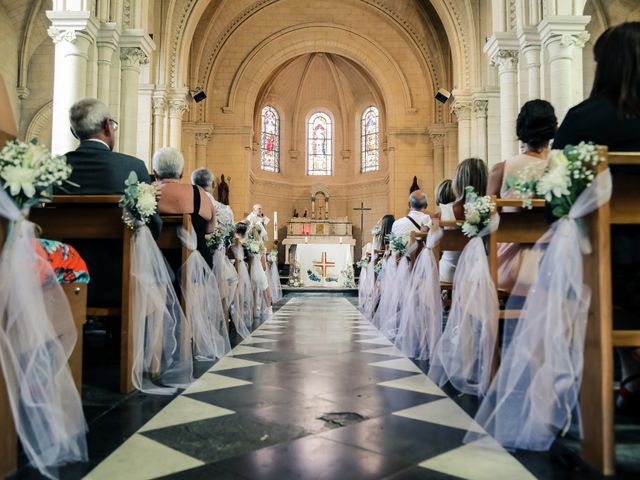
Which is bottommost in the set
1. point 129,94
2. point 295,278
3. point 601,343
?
point 295,278

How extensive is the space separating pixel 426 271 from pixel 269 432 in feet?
6.76

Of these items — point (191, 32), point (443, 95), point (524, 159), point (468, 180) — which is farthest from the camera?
point (443, 95)

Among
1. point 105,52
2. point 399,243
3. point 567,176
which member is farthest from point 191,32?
point 567,176

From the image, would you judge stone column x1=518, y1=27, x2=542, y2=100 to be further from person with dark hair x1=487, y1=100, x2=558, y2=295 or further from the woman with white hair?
the woman with white hair

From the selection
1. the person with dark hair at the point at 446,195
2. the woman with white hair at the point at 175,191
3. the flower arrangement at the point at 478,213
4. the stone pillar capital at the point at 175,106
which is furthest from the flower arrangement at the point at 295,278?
the flower arrangement at the point at 478,213

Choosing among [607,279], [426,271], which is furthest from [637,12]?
[607,279]

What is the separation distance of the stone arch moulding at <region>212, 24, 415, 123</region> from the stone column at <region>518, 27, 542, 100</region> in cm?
961

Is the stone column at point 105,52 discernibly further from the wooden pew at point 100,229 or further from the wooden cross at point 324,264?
the wooden cross at point 324,264

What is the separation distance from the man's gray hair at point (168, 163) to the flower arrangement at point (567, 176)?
2.52 meters

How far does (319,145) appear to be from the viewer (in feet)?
71.7

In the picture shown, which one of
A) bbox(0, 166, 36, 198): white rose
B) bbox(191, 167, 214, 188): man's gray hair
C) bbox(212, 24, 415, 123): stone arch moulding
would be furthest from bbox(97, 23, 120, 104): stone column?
bbox(212, 24, 415, 123): stone arch moulding

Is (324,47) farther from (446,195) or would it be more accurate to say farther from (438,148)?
(446,195)

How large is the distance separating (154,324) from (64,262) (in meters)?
0.92

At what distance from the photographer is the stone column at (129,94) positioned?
27.9 feet
